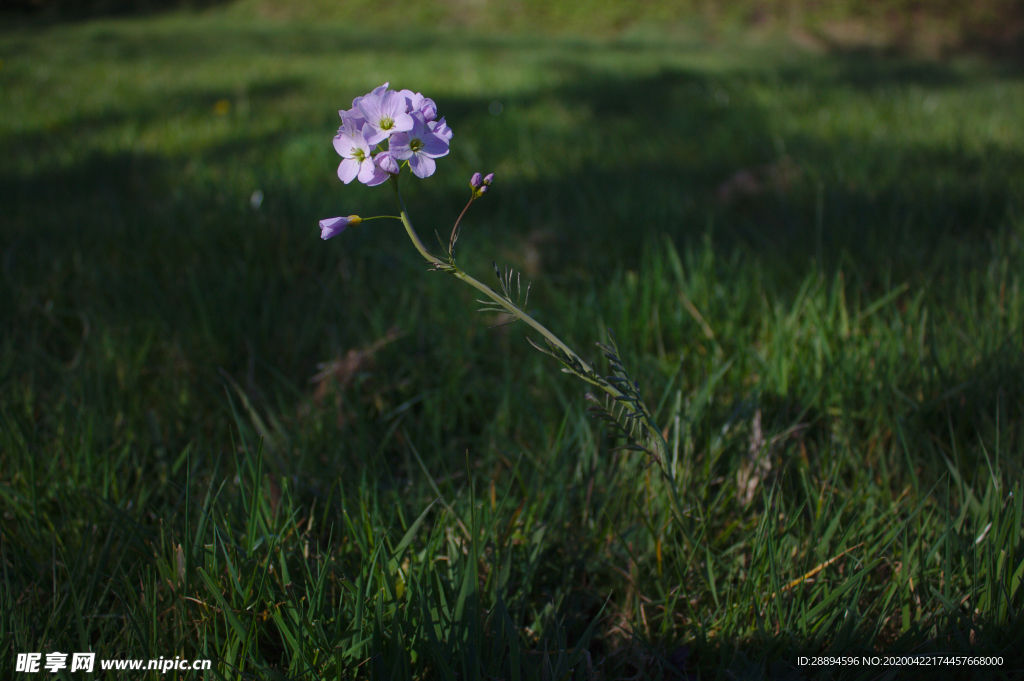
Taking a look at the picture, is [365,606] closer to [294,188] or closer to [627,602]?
[627,602]

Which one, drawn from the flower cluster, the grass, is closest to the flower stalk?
the flower cluster

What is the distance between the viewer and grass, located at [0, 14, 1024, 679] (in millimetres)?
883

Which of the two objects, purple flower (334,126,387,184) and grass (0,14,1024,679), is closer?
purple flower (334,126,387,184)

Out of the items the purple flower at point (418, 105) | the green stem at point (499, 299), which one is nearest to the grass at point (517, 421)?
the green stem at point (499, 299)

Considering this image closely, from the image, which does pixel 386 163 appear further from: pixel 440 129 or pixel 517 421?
pixel 517 421

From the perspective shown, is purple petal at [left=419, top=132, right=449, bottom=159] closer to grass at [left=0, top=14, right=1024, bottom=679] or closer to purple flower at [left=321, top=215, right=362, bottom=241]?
purple flower at [left=321, top=215, right=362, bottom=241]

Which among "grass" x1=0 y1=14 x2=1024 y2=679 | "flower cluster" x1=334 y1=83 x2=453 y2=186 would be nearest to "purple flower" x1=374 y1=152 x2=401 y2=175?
"flower cluster" x1=334 y1=83 x2=453 y2=186

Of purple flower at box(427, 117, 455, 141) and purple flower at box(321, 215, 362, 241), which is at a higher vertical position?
purple flower at box(427, 117, 455, 141)

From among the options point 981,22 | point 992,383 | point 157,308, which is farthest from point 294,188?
point 981,22

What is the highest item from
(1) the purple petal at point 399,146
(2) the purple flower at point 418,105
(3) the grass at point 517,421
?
(2) the purple flower at point 418,105

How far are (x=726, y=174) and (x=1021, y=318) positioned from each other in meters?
1.81

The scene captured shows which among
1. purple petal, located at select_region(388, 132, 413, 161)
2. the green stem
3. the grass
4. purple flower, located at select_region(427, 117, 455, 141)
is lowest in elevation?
the grass

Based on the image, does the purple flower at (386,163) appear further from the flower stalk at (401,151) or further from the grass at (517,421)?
the grass at (517,421)

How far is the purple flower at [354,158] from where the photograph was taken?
0.78 metres
